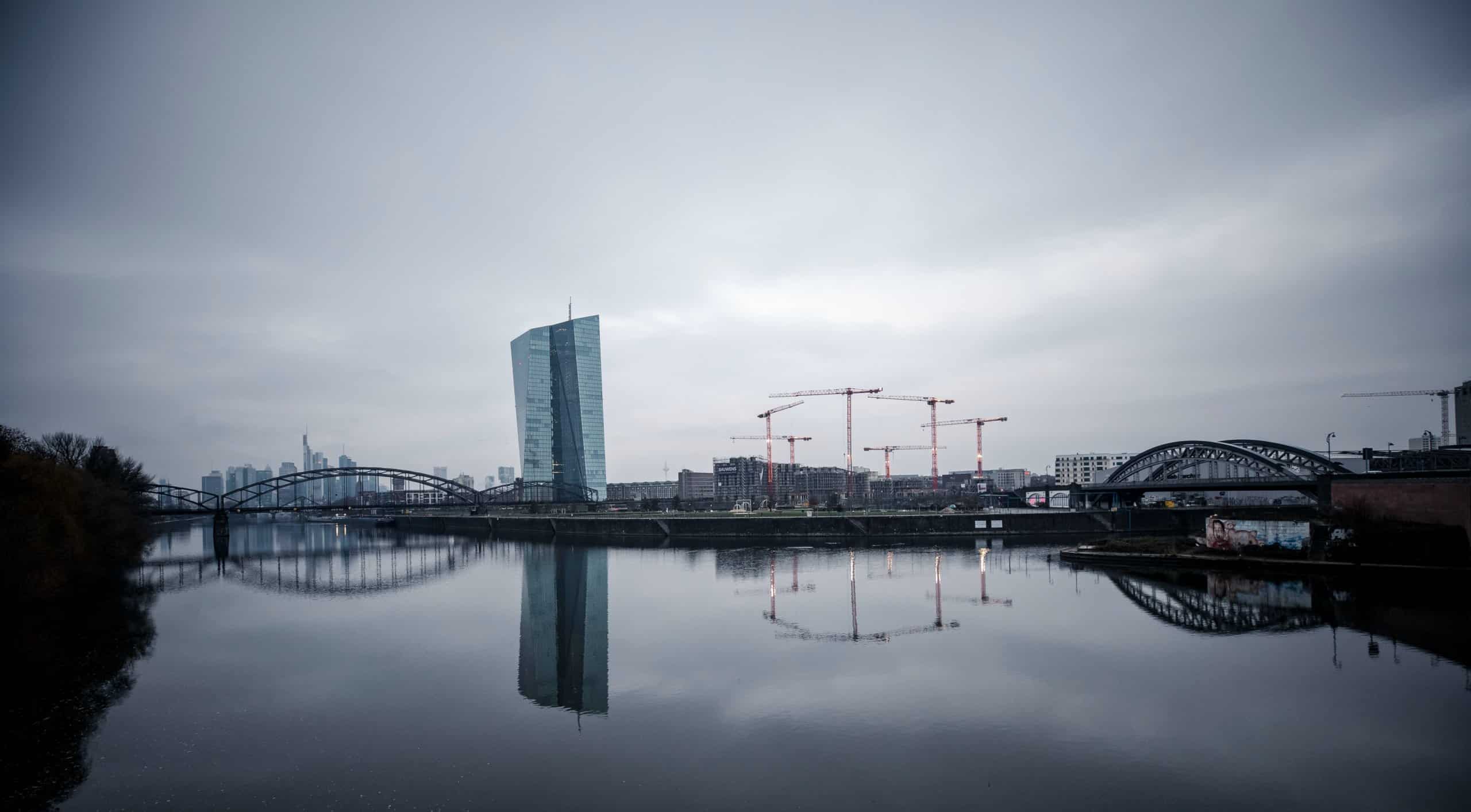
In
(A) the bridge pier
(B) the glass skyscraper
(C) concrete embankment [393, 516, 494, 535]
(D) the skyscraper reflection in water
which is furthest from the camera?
(B) the glass skyscraper

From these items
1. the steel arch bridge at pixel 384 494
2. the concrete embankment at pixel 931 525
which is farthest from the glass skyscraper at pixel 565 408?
the concrete embankment at pixel 931 525

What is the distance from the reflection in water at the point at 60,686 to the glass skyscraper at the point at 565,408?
12986cm

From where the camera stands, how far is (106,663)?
2488 centimetres

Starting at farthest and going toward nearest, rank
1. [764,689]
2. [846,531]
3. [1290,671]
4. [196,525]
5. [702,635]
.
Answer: [196,525] → [846,531] → [702,635] → [1290,671] → [764,689]

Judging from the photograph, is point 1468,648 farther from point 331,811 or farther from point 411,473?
point 411,473

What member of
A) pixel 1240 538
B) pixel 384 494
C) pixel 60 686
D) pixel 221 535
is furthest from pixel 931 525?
pixel 384 494

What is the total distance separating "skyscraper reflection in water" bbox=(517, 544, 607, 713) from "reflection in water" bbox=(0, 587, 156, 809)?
32.0 ft

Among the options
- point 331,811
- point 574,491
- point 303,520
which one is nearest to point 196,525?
point 303,520

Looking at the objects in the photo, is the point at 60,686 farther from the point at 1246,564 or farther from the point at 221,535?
the point at 221,535

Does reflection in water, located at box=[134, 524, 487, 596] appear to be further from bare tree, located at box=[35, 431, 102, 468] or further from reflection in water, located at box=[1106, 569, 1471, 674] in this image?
reflection in water, located at box=[1106, 569, 1471, 674]

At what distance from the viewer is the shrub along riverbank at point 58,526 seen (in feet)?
105

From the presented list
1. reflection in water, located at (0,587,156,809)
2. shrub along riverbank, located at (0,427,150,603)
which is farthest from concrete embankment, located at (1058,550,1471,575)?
shrub along riverbank, located at (0,427,150,603)

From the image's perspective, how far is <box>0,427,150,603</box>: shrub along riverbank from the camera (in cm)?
3203

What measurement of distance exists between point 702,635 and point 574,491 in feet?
456
